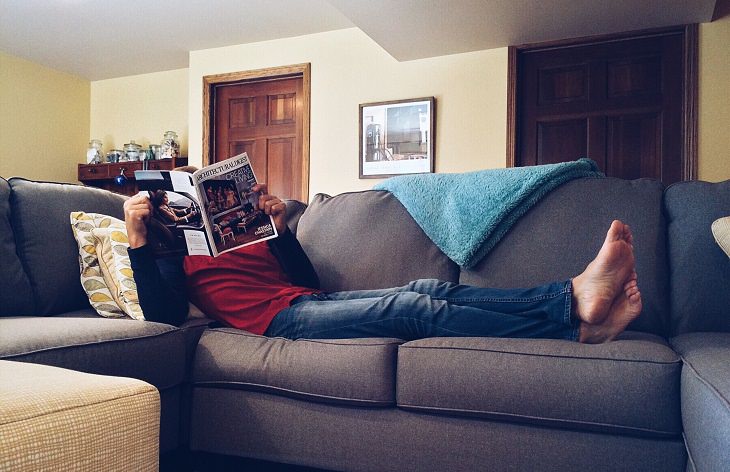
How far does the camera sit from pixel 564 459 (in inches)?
50.0

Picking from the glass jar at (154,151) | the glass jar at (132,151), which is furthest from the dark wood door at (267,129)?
the glass jar at (132,151)

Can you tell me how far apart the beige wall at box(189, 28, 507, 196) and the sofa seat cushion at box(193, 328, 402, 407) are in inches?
128

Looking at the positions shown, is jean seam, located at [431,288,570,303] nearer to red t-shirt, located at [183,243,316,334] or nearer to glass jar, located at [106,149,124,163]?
red t-shirt, located at [183,243,316,334]

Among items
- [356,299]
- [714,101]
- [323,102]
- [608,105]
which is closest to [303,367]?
[356,299]

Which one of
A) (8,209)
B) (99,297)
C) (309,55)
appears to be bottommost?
(99,297)

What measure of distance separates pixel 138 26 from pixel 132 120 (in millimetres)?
1519

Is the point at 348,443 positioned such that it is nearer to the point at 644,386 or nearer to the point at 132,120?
the point at 644,386

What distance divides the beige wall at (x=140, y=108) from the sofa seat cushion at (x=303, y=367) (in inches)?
184

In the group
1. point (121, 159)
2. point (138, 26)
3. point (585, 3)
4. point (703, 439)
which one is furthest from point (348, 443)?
point (121, 159)

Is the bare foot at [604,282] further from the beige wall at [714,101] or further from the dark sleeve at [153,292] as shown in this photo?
the beige wall at [714,101]

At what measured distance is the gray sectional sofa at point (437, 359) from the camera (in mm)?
1229

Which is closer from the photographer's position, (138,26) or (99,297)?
(99,297)

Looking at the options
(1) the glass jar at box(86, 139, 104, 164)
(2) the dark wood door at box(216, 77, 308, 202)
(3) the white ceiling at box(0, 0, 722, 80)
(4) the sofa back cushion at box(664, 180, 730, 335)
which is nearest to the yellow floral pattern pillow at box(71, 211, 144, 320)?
(4) the sofa back cushion at box(664, 180, 730, 335)

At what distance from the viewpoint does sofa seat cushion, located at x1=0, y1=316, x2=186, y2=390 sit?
134 cm
